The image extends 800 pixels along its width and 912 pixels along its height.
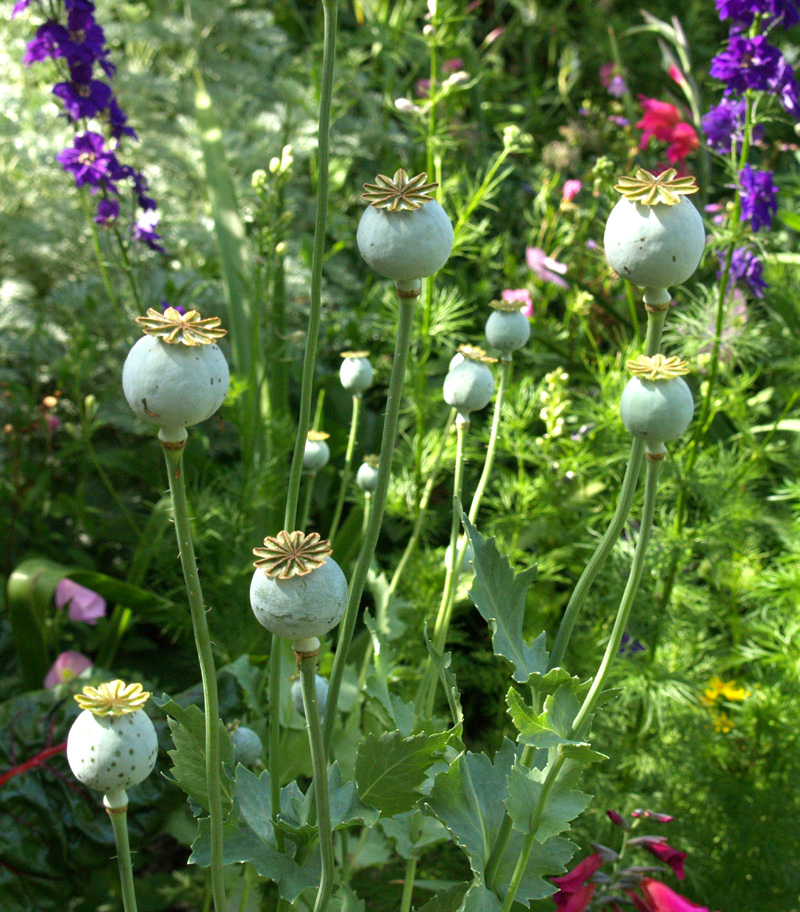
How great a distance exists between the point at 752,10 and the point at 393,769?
825mm

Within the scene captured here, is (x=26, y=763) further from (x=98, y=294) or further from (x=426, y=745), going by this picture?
(x=98, y=294)

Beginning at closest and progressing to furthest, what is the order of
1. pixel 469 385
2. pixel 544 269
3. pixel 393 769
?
pixel 393 769 < pixel 469 385 < pixel 544 269

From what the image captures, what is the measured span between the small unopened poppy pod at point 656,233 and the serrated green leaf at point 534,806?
9.0 inches

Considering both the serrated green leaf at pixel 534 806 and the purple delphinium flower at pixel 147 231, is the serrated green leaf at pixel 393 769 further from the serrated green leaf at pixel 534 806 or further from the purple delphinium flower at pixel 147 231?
the purple delphinium flower at pixel 147 231

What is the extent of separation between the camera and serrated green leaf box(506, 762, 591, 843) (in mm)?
407

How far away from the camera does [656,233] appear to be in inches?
13.8

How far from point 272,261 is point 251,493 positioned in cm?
29

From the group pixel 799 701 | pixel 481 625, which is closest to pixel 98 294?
pixel 481 625

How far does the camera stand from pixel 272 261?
0.97 meters

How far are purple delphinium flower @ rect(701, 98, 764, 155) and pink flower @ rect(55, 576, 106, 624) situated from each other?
91 centimetres

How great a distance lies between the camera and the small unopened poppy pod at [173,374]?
32 centimetres

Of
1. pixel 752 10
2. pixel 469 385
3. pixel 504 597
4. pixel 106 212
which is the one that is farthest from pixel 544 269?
pixel 504 597

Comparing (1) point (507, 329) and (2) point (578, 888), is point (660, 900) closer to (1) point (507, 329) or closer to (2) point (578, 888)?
(2) point (578, 888)

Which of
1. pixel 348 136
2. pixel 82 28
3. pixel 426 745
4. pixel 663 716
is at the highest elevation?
pixel 82 28
